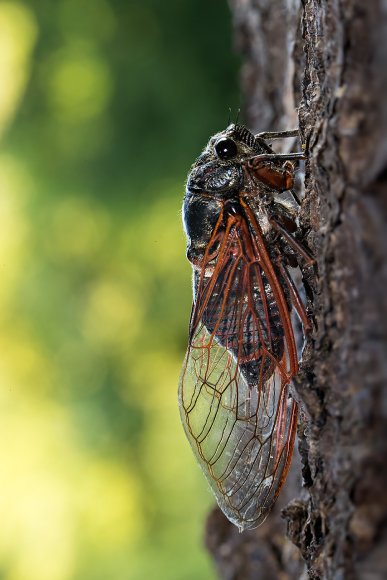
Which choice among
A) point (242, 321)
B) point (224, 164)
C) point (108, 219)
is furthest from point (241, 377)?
point (108, 219)

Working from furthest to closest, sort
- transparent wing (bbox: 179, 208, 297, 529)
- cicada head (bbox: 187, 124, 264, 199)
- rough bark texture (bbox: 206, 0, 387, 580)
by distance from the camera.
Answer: cicada head (bbox: 187, 124, 264, 199) < transparent wing (bbox: 179, 208, 297, 529) < rough bark texture (bbox: 206, 0, 387, 580)

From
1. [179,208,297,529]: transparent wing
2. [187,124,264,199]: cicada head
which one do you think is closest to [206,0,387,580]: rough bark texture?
[179,208,297,529]: transparent wing

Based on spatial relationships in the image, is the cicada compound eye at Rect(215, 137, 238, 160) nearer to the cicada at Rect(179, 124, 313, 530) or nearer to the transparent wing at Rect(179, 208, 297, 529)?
the cicada at Rect(179, 124, 313, 530)

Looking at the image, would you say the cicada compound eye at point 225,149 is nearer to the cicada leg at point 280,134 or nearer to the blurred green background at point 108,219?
the cicada leg at point 280,134

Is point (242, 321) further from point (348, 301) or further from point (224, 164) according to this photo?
point (348, 301)

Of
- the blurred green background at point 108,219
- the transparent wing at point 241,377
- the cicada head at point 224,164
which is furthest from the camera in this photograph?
the blurred green background at point 108,219

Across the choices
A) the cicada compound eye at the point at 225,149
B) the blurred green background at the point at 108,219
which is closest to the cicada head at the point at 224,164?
the cicada compound eye at the point at 225,149
